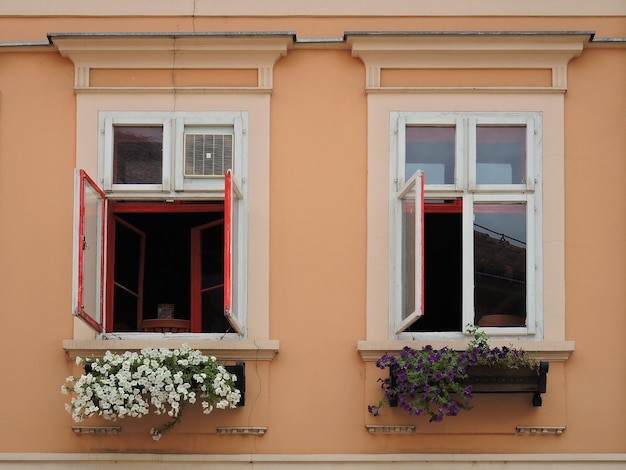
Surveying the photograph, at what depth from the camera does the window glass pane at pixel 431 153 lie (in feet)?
Result: 41.7

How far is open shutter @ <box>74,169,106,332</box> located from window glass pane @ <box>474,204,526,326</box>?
296 centimetres

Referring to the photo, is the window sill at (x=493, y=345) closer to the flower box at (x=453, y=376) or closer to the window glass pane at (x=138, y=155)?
the flower box at (x=453, y=376)

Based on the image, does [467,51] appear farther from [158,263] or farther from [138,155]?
[158,263]

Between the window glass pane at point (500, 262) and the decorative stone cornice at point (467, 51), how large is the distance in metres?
1.03

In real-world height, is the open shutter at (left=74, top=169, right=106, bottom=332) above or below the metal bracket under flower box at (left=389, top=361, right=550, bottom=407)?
above

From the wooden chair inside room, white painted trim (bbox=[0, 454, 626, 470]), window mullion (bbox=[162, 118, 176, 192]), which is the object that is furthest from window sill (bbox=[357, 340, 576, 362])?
window mullion (bbox=[162, 118, 176, 192])

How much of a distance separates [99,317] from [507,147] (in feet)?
11.5

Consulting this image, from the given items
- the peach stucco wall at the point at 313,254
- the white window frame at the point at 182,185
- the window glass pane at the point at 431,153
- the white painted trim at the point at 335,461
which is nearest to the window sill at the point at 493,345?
the peach stucco wall at the point at 313,254

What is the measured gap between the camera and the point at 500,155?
12.7 meters

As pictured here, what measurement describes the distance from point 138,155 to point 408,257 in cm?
233

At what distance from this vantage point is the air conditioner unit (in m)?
12.7

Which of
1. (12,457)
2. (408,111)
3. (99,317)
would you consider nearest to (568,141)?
(408,111)

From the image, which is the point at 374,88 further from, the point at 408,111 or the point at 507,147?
the point at 507,147

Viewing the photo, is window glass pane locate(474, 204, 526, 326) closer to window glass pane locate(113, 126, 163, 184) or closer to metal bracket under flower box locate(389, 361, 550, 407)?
metal bracket under flower box locate(389, 361, 550, 407)
